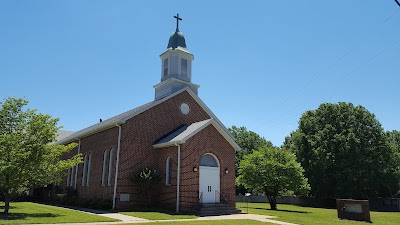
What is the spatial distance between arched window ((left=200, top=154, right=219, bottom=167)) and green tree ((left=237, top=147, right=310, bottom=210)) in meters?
6.08

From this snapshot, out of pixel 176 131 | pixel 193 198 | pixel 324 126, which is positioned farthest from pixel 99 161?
pixel 324 126

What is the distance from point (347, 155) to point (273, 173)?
17.0 metres

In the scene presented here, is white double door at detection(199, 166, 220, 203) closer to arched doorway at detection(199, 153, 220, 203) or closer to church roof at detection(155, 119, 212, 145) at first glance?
arched doorway at detection(199, 153, 220, 203)

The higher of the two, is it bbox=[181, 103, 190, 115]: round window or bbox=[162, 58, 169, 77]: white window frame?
bbox=[162, 58, 169, 77]: white window frame

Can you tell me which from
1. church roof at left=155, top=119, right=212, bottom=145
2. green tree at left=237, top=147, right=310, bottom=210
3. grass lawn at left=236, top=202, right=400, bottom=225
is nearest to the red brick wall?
church roof at left=155, top=119, right=212, bottom=145

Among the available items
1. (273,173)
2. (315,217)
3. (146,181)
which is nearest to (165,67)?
(146,181)

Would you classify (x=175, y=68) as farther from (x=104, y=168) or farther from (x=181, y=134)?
(x=104, y=168)

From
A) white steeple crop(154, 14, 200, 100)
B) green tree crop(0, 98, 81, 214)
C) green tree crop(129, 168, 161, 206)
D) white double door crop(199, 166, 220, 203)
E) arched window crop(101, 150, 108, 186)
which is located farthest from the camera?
white steeple crop(154, 14, 200, 100)

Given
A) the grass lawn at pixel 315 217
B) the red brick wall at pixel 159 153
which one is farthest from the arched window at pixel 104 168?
the grass lawn at pixel 315 217

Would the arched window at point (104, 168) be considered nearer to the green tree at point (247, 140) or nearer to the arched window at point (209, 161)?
the arched window at point (209, 161)

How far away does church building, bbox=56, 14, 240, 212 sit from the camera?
21.6 meters

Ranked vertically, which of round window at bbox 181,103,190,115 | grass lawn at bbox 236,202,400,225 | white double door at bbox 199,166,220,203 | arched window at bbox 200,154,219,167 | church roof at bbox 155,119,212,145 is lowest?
grass lawn at bbox 236,202,400,225

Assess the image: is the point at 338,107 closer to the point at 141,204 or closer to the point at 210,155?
the point at 210,155

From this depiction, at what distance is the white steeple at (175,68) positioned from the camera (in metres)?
27.0
